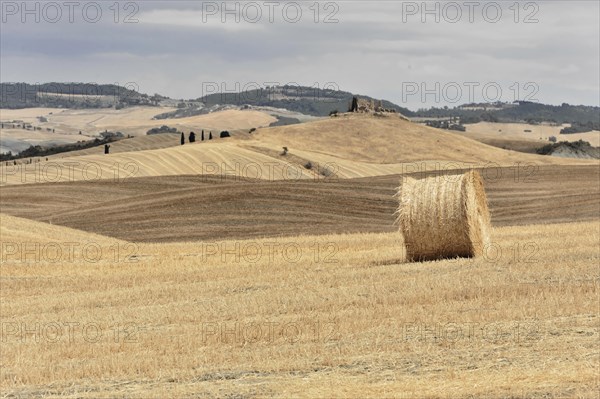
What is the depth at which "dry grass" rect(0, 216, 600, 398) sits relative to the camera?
1059 cm

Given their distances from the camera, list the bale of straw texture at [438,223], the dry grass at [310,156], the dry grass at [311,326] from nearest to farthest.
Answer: the dry grass at [311,326]
the bale of straw texture at [438,223]
the dry grass at [310,156]

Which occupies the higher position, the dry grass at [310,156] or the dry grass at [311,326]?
the dry grass at [310,156]

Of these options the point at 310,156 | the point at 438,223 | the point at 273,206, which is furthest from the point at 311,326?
the point at 310,156

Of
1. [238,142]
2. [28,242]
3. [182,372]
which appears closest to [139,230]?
[28,242]

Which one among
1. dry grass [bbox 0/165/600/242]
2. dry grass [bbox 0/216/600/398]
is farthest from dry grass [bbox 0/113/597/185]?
dry grass [bbox 0/216/600/398]

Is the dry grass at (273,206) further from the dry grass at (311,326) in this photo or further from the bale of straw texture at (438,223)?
the dry grass at (311,326)

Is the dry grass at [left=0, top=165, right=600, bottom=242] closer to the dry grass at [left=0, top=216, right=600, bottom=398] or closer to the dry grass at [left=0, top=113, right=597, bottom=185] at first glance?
the dry grass at [left=0, top=113, right=597, bottom=185]

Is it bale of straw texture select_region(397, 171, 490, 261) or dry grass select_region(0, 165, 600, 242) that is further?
dry grass select_region(0, 165, 600, 242)

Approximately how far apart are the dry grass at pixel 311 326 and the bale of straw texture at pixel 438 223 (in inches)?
25.6

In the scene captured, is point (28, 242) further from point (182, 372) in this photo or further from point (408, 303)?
point (182, 372)

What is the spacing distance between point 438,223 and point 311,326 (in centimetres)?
814

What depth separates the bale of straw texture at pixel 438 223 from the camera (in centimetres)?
2161

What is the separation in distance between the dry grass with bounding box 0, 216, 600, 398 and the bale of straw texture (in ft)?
2.13

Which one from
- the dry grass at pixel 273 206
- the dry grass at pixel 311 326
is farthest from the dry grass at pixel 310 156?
the dry grass at pixel 311 326
